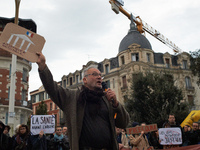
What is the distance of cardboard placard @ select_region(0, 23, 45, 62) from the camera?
9.53 ft

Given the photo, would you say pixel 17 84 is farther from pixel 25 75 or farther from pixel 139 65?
pixel 139 65

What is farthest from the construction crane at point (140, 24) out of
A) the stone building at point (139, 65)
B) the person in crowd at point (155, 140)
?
Result: the person in crowd at point (155, 140)

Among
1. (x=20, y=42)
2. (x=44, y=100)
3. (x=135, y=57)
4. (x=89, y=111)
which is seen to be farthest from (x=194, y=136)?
(x=44, y=100)

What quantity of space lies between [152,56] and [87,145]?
1320 inches

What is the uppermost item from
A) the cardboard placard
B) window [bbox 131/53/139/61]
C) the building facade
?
window [bbox 131/53/139/61]

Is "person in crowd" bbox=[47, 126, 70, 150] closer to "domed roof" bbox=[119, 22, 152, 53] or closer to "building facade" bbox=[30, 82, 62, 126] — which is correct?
"domed roof" bbox=[119, 22, 152, 53]

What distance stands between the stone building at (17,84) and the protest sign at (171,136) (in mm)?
21687

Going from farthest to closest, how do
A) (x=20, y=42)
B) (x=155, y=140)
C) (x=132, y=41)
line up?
1. (x=132, y=41)
2. (x=155, y=140)
3. (x=20, y=42)

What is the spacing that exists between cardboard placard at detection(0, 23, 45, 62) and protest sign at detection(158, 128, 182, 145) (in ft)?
20.2

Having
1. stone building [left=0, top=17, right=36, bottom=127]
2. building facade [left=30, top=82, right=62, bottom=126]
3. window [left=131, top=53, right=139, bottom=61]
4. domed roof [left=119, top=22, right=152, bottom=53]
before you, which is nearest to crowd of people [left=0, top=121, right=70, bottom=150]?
stone building [left=0, top=17, right=36, bottom=127]

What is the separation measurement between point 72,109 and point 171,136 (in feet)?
19.2

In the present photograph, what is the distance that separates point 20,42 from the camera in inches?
118

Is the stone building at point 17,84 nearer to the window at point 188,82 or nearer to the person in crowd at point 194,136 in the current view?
the person in crowd at point 194,136

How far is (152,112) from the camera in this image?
22500mm
